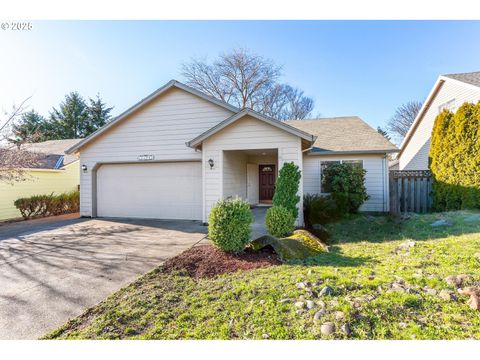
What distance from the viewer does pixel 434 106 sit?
13.4 metres

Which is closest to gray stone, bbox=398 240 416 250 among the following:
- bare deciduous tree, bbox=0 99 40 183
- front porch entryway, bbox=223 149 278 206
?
front porch entryway, bbox=223 149 278 206

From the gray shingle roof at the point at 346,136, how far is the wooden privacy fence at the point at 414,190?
4.56 feet

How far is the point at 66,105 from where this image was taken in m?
33.0

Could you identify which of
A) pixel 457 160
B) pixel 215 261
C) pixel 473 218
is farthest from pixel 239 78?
pixel 215 261

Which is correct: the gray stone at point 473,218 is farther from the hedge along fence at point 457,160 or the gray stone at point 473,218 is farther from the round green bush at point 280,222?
the round green bush at point 280,222

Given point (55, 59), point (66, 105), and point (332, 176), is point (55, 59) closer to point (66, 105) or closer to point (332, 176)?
point (332, 176)

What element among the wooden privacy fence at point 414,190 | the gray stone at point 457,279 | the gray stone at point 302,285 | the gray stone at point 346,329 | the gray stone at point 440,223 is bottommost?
the gray stone at point 346,329

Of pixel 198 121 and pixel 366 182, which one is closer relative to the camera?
pixel 198 121

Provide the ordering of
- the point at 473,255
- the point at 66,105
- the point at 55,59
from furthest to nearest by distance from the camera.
A: the point at 66,105 → the point at 55,59 → the point at 473,255

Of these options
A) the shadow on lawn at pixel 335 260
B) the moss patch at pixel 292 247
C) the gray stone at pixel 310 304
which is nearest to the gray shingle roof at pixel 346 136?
the moss patch at pixel 292 247

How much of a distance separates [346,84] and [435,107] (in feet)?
15.4

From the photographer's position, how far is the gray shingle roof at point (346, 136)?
1089 centimetres
